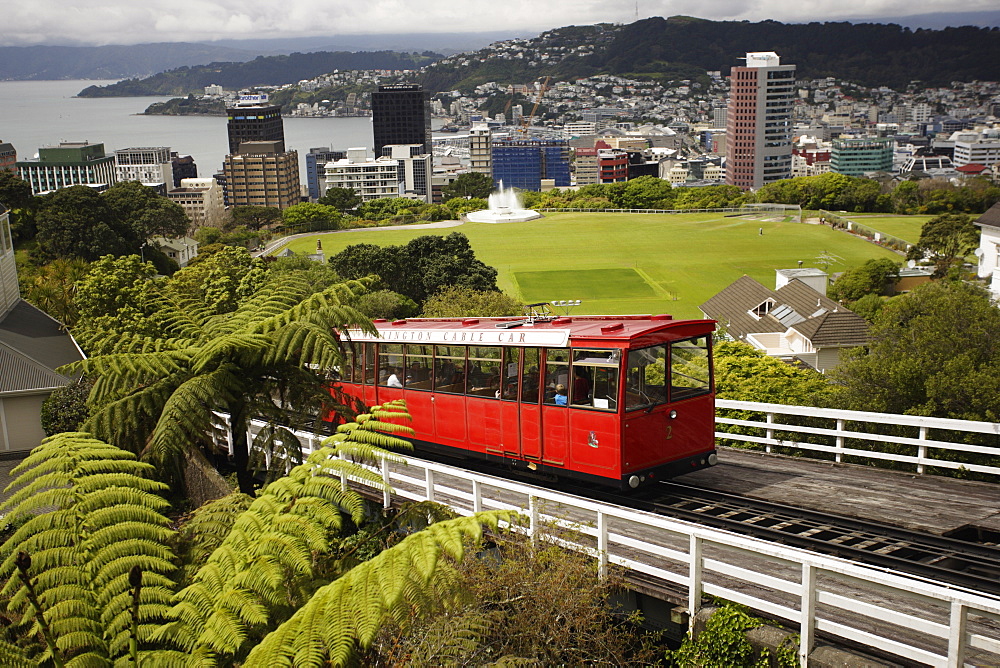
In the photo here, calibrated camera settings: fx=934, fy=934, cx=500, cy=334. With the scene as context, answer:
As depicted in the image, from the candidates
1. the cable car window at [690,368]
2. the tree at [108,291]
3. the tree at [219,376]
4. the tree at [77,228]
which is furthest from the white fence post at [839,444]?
the tree at [77,228]

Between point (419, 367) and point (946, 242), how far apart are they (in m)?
74.9

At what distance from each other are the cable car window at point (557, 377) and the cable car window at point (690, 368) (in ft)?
4.33

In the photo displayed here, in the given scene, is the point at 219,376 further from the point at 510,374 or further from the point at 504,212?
the point at 504,212

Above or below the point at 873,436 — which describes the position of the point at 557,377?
above

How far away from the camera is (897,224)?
111 m

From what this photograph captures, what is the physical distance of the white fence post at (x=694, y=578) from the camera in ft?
25.6

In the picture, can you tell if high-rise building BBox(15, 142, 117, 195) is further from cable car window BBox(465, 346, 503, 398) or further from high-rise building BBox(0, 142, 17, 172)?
cable car window BBox(465, 346, 503, 398)

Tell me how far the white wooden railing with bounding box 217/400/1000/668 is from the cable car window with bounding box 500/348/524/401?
183cm

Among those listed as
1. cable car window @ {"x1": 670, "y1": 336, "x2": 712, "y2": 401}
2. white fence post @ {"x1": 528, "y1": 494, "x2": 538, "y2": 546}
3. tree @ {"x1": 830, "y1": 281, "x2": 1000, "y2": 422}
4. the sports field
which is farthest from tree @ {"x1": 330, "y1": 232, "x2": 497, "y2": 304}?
white fence post @ {"x1": 528, "y1": 494, "x2": 538, "y2": 546}

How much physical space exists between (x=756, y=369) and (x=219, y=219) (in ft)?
384

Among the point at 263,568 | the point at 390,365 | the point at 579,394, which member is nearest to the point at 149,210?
the point at 390,365

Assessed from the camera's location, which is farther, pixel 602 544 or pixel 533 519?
pixel 533 519

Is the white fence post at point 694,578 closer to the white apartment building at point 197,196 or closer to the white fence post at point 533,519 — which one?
the white fence post at point 533,519

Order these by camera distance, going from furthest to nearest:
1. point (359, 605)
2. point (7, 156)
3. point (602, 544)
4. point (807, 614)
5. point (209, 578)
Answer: point (7, 156)
point (602, 544)
point (807, 614)
point (209, 578)
point (359, 605)
